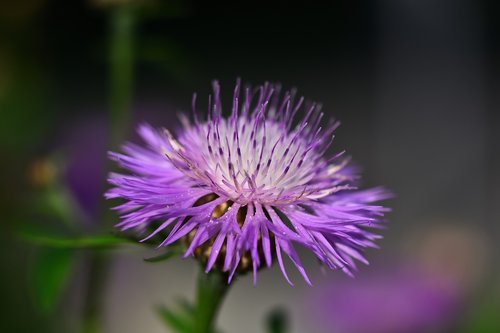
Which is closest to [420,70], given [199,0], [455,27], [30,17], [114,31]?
[455,27]

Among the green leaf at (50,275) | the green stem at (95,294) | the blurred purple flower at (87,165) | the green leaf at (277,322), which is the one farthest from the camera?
the blurred purple flower at (87,165)

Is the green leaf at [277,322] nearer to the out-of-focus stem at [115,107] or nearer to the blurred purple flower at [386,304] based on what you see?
the out-of-focus stem at [115,107]

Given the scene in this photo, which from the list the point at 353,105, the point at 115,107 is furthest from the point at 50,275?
the point at 353,105

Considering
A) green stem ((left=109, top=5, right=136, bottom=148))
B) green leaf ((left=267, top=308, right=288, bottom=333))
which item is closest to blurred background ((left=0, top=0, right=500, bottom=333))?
green stem ((left=109, top=5, right=136, bottom=148))

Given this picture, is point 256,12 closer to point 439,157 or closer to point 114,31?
point 439,157

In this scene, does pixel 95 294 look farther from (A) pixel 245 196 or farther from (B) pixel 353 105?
(B) pixel 353 105

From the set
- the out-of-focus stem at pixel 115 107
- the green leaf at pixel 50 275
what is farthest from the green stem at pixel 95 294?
the green leaf at pixel 50 275
